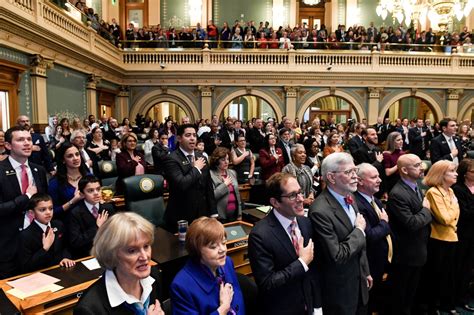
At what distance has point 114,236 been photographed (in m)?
1.50

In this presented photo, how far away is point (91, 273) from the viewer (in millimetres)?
2264

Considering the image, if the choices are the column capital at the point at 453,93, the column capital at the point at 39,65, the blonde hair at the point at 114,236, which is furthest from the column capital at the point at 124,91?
the blonde hair at the point at 114,236

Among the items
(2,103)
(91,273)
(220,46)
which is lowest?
(91,273)

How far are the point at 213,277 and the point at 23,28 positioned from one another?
695cm

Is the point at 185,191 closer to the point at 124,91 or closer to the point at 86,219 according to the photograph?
the point at 86,219

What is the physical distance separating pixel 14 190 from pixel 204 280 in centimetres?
203

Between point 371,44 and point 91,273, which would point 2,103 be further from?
point 371,44

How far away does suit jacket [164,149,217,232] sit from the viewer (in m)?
3.22

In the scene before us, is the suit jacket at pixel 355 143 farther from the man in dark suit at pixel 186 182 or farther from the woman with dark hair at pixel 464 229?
the man in dark suit at pixel 186 182

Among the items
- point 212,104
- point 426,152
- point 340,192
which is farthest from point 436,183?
point 212,104

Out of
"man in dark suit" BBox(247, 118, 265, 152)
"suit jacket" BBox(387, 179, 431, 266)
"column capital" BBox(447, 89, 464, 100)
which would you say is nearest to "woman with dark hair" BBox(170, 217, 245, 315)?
"suit jacket" BBox(387, 179, 431, 266)

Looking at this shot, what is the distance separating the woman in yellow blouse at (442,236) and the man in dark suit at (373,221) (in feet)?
1.80

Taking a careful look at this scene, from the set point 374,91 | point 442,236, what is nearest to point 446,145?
point 442,236

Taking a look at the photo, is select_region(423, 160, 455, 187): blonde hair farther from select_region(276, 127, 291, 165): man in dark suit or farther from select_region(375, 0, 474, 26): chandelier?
select_region(375, 0, 474, 26): chandelier
